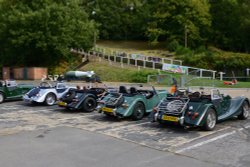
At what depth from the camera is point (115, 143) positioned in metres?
8.59

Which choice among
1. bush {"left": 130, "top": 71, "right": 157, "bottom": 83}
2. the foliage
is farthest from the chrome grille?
the foliage

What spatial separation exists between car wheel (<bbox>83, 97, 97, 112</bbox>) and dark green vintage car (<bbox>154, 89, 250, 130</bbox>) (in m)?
3.91

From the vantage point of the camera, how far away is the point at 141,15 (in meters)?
68.4

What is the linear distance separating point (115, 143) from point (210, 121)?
306 cm

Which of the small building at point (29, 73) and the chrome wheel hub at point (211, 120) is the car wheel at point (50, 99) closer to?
the chrome wheel hub at point (211, 120)

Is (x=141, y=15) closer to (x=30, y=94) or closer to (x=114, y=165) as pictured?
(x=30, y=94)

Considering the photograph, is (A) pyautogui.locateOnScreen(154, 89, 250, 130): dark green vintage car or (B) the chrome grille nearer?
(A) pyautogui.locateOnScreen(154, 89, 250, 130): dark green vintage car

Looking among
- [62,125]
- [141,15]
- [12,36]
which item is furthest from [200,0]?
[62,125]

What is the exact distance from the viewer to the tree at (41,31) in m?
38.4

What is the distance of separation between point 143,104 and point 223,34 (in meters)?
51.9

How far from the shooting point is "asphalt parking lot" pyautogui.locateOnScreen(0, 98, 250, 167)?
280 inches

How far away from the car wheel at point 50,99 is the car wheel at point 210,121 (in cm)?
819

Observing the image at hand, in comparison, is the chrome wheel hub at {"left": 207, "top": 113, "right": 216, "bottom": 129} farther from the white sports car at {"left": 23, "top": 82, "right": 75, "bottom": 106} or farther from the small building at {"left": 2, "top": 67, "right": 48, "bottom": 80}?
the small building at {"left": 2, "top": 67, "right": 48, "bottom": 80}

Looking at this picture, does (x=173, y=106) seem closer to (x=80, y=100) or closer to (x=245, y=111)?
(x=245, y=111)
